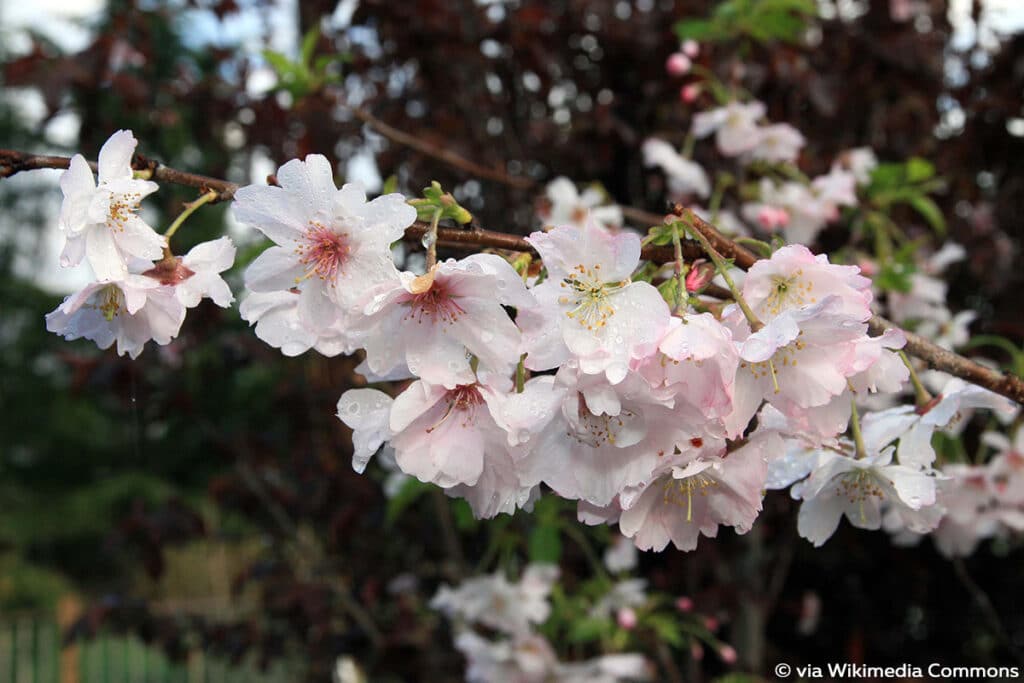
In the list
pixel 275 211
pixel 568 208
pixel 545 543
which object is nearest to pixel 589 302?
pixel 275 211

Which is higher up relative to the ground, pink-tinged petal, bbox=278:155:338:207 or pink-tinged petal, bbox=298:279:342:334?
pink-tinged petal, bbox=278:155:338:207

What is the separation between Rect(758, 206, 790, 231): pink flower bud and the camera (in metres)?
2.16

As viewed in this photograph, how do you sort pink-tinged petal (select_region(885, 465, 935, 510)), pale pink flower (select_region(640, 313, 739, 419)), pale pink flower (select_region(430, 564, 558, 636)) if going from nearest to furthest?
pale pink flower (select_region(640, 313, 739, 419)) < pink-tinged petal (select_region(885, 465, 935, 510)) < pale pink flower (select_region(430, 564, 558, 636))

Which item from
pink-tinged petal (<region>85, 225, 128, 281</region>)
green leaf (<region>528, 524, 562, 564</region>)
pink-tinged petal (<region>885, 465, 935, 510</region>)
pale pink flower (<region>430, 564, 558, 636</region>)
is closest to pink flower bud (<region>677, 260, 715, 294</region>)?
pink-tinged petal (<region>885, 465, 935, 510</region>)

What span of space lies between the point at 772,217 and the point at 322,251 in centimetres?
152

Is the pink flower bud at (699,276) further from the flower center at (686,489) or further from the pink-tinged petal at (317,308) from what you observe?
the pink-tinged petal at (317,308)

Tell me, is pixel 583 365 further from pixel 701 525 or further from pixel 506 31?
pixel 506 31

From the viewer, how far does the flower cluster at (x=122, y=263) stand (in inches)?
35.7

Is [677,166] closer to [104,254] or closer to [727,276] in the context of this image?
[727,276]

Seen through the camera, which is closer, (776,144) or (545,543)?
(545,543)

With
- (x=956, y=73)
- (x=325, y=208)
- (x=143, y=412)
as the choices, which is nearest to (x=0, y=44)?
(x=143, y=412)

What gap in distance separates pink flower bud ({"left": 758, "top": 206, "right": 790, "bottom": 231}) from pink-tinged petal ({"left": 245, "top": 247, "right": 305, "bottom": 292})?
1.51 metres

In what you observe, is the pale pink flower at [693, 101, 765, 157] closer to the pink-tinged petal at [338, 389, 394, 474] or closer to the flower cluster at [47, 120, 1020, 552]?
the flower cluster at [47, 120, 1020, 552]

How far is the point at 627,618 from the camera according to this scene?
6.80ft
